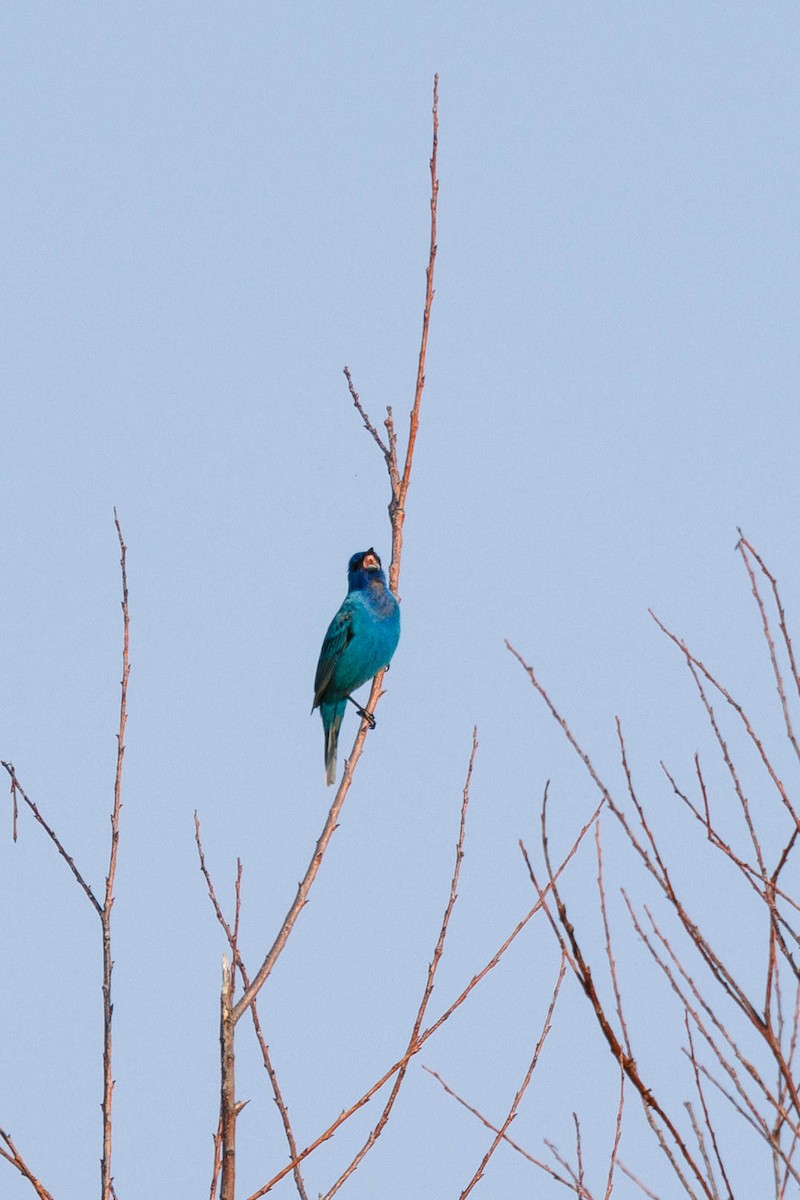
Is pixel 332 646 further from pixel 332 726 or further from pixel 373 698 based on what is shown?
pixel 373 698

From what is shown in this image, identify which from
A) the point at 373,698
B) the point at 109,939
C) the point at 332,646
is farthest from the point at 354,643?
the point at 109,939

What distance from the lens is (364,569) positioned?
9109 millimetres

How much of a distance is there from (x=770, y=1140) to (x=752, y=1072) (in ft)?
0.47

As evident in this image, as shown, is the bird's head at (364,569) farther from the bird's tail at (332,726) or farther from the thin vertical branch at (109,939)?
the thin vertical branch at (109,939)

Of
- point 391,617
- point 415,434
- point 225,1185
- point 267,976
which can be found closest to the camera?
point 225,1185

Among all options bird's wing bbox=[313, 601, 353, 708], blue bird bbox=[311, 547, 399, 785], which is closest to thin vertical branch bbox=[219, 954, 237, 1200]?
blue bird bbox=[311, 547, 399, 785]

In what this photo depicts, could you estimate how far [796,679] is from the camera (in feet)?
12.2

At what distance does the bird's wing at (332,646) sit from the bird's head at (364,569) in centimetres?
20

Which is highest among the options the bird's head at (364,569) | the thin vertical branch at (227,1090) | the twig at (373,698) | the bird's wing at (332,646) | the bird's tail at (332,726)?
the bird's head at (364,569)

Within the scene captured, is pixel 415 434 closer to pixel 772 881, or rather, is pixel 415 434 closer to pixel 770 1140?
pixel 772 881

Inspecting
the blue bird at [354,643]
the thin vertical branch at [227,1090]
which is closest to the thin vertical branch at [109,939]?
the thin vertical branch at [227,1090]

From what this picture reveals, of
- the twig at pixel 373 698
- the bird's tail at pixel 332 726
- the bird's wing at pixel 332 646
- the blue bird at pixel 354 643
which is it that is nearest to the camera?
the twig at pixel 373 698

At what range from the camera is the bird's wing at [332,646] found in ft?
29.0

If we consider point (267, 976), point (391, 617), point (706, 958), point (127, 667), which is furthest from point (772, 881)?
point (391, 617)
